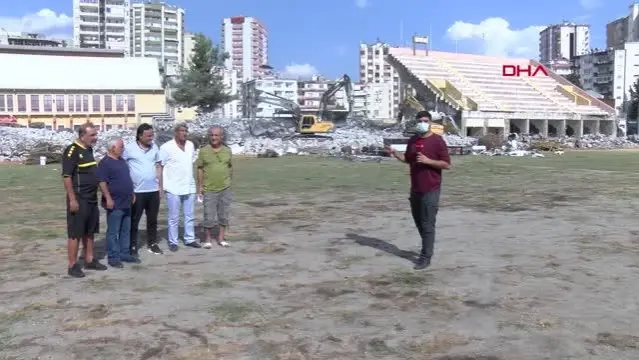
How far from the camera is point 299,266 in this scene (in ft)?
26.6

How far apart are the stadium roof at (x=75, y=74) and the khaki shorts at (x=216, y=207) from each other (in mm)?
62512

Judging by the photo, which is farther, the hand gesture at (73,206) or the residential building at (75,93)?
the residential building at (75,93)

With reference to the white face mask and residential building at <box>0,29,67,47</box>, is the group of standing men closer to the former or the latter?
the white face mask

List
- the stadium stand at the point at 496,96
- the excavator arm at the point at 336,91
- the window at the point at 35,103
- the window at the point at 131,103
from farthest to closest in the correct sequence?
the window at the point at 131,103 → the stadium stand at the point at 496,96 → the window at the point at 35,103 → the excavator arm at the point at 336,91

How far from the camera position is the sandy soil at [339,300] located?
499 cm

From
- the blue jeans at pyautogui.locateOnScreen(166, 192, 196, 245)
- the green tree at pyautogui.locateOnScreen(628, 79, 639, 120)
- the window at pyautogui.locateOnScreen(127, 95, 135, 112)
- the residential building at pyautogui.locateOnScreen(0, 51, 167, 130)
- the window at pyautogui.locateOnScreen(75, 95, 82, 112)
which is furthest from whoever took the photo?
the green tree at pyautogui.locateOnScreen(628, 79, 639, 120)

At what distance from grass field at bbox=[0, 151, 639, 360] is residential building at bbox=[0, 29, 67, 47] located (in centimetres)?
11888

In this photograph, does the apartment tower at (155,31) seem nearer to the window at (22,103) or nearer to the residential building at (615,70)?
the residential building at (615,70)

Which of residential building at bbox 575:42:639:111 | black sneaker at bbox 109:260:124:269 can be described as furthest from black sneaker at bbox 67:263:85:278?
residential building at bbox 575:42:639:111

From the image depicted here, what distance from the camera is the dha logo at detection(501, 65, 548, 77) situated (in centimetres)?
8194

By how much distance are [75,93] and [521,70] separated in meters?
52.6

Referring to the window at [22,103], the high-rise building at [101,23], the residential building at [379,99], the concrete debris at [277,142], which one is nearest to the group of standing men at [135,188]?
the concrete debris at [277,142]

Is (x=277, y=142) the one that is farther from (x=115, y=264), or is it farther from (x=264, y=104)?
(x=115, y=264)

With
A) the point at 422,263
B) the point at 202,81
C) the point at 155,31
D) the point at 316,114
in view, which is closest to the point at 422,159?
the point at 422,263
